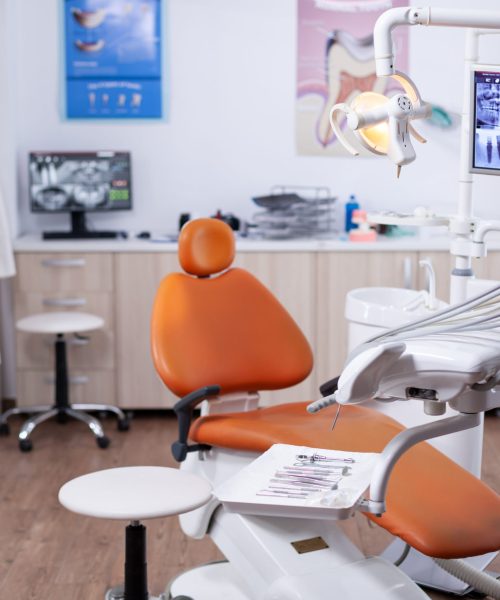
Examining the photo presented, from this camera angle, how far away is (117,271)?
14.3 feet

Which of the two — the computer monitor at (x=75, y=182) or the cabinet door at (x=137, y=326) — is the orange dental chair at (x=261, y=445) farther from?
the computer monitor at (x=75, y=182)

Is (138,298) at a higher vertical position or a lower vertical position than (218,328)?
lower

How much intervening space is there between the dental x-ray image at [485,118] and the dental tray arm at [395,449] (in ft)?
2.29

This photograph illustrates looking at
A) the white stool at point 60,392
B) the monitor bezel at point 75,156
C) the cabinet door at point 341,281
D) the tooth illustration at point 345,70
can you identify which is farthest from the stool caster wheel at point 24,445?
the tooth illustration at point 345,70

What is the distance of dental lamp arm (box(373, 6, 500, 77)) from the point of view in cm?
186

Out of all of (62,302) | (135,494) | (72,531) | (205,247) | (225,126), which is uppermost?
(225,126)

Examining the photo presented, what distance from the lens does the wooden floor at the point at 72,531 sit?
9.48ft

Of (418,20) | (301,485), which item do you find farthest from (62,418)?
(418,20)

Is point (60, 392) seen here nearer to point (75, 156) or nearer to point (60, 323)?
point (60, 323)

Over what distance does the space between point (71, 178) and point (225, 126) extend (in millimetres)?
760

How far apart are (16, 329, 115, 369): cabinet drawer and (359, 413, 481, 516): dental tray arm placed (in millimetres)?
2672

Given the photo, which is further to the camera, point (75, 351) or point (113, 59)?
point (113, 59)

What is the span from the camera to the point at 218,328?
2895 mm


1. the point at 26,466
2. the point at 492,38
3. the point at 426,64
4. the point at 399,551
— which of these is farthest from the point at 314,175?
the point at 399,551
